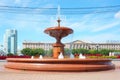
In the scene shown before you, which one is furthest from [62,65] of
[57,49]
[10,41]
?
[10,41]

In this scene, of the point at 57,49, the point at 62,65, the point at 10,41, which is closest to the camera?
the point at 62,65

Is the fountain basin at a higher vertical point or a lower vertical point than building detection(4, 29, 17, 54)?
lower

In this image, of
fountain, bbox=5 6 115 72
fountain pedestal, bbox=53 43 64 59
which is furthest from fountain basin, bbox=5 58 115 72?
fountain pedestal, bbox=53 43 64 59

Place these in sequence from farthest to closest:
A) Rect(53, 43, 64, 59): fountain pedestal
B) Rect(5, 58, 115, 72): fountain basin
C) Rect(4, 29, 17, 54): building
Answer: Rect(4, 29, 17, 54): building → Rect(53, 43, 64, 59): fountain pedestal → Rect(5, 58, 115, 72): fountain basin

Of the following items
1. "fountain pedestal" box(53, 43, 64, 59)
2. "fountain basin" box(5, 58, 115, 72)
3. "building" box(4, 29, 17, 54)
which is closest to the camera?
"fountain basin" box(5, 58, 115, 72)

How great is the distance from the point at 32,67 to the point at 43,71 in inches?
19.6

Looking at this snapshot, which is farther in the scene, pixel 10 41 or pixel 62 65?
pixel 10 41

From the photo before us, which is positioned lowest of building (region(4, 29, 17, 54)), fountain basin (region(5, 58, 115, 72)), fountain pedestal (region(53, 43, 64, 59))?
fountain basin (region(5, 58, 115, 72))

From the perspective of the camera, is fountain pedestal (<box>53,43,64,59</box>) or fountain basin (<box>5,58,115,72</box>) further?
fountain pedestal (<box>53,43,64,59</box>)

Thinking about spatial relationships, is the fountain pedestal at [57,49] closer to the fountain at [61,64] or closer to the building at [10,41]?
Answer: the fountain at [61,64]

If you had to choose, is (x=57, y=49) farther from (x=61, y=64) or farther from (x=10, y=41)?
(x=10, y=41)

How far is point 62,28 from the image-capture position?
14656mm

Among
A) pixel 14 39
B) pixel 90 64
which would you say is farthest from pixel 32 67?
pixel 14 39

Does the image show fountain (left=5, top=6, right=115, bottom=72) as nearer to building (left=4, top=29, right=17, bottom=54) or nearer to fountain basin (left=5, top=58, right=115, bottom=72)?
fountain basin (left=5, top=58, right=115, bottom=72)
